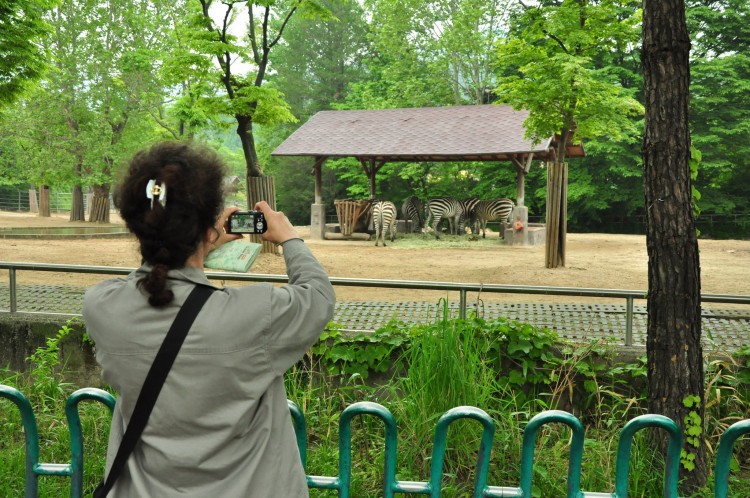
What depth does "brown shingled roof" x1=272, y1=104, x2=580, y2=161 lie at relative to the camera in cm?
2328

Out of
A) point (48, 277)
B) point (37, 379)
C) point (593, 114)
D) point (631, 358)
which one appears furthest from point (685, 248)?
point (593, 114)

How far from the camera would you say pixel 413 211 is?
2678cm

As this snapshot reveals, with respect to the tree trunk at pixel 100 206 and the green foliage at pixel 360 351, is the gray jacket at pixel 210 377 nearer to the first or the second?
the green foliage at pixel 360 351

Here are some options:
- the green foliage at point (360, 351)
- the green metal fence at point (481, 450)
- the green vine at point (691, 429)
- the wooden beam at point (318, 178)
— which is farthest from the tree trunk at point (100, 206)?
the green vine at point (691, 429)

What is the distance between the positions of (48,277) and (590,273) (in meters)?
9.23

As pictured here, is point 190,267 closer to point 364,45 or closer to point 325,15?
point 325,15

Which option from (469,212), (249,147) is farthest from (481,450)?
(469,212)

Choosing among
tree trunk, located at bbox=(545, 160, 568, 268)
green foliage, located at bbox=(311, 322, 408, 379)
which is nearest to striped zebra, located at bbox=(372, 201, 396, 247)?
tree trunk, located at bbox=(545, 160, 568, 268)

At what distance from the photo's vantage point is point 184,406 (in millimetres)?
1600

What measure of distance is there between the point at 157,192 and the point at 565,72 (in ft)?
41.7

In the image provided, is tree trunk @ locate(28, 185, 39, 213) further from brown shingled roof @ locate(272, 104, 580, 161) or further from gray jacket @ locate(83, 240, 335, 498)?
gray jacket @ locate(83, 240, 335, 498)

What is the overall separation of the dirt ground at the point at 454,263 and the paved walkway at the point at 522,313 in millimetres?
1005

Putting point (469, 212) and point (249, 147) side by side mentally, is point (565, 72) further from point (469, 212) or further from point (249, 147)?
point (469, 212)

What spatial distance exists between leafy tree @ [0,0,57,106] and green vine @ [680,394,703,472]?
10376 millimetres
